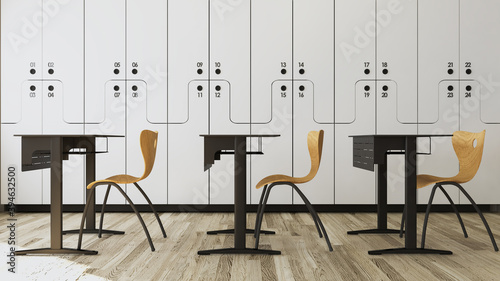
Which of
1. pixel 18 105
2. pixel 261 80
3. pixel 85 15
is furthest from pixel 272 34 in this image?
pixel 18 105

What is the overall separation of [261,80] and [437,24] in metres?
1.98

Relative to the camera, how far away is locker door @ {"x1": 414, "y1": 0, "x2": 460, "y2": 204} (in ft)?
17.1

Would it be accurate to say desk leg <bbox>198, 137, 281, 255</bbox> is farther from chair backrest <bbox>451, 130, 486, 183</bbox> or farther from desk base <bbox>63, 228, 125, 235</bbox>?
chair backrest <bbox>451, 130, 486, 183</bbox>

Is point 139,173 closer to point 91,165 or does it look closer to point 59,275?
point 91,165

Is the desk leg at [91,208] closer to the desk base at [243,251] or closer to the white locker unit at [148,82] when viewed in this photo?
the desk base at [243,251]

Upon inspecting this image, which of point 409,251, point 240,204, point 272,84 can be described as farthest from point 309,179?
point 272,84

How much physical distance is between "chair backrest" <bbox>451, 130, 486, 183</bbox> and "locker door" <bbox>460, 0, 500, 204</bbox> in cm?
186

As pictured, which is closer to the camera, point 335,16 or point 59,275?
point 59,275

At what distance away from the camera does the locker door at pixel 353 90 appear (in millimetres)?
5215

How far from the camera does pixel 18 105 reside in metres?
5.21

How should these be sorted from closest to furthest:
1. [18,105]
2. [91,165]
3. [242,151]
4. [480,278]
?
[480,278] → [242,151] → [91,165] → [18,105]

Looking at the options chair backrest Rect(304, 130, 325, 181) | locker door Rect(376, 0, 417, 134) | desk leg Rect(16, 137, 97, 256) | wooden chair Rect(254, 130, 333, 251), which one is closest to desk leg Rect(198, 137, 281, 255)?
wooden chair Rect(254, 130, 333, 251)

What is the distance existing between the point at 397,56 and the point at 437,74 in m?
0.47

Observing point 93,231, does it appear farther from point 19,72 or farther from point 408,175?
point 408,175
